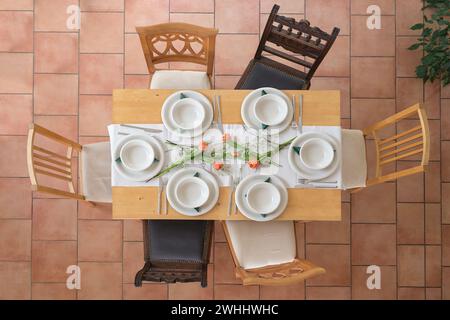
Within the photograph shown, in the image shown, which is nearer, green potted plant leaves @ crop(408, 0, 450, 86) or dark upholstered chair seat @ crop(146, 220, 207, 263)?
dark upholstered chair seat @ crop(146, 220, 207, 263)

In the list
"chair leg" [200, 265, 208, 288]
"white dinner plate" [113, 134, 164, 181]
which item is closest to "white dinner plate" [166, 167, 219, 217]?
"white dinner plate" [113, 134, 164, 181]

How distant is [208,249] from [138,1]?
225 centimetres

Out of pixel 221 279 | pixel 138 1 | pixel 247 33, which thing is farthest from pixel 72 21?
pixel 221 279

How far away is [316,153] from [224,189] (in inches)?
25.3

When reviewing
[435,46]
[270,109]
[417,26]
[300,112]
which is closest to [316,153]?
[300,112]

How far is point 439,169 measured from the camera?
3.79 metres

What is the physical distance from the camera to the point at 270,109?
2865 millimetres

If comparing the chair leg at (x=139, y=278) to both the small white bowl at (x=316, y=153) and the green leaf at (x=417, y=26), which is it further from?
the green leaf at (x=417, y=26)

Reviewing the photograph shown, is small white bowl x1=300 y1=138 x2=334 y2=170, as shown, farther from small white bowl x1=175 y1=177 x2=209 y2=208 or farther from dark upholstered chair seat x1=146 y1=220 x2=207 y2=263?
dark upholstered chair seat x1=146 y1=220 x2=207 y2=263

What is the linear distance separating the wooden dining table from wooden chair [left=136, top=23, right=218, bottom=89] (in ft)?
1.24

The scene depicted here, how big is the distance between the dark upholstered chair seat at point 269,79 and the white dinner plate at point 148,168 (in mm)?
838

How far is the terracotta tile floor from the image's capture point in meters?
3.75

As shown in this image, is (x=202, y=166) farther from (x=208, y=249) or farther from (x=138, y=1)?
(x=138, y=1)

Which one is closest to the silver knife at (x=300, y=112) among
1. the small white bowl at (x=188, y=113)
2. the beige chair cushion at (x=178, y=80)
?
the small white bowl at (x=188, y=113)
